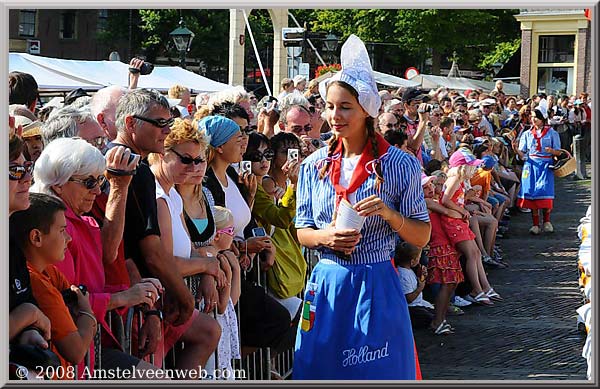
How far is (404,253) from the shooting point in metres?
9.70

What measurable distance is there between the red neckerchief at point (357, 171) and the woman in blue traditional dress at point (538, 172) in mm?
13144

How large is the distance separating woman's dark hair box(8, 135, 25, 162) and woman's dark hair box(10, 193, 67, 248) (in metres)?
0.18

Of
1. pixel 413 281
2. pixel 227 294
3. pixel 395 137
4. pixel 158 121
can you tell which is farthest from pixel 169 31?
pixel 158 121

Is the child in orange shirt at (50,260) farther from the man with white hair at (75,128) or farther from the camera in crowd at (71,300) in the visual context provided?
the man with white hair at (75,128)

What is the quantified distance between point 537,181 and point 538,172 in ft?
0.60

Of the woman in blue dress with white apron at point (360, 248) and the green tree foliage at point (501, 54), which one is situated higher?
the green tree foliage at point (501, 54)

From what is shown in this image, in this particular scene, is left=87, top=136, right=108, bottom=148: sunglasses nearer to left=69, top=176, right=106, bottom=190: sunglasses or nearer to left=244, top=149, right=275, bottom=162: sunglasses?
left=69, top=176, right=106, bottom=190: sunglasses

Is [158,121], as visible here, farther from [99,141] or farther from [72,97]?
[72,97]

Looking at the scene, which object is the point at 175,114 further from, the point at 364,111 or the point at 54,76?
the point at 54,76

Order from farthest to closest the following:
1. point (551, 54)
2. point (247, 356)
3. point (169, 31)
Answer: point (169, 31) → point (551, 54) → point (247, 356)

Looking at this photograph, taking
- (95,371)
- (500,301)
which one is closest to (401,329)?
(95,371)

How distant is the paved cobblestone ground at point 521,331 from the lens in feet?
28.0

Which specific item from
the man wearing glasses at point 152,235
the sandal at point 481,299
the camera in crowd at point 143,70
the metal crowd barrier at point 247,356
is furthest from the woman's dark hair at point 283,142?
the sandal at point 481,299

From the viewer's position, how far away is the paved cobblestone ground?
854 centimetres
